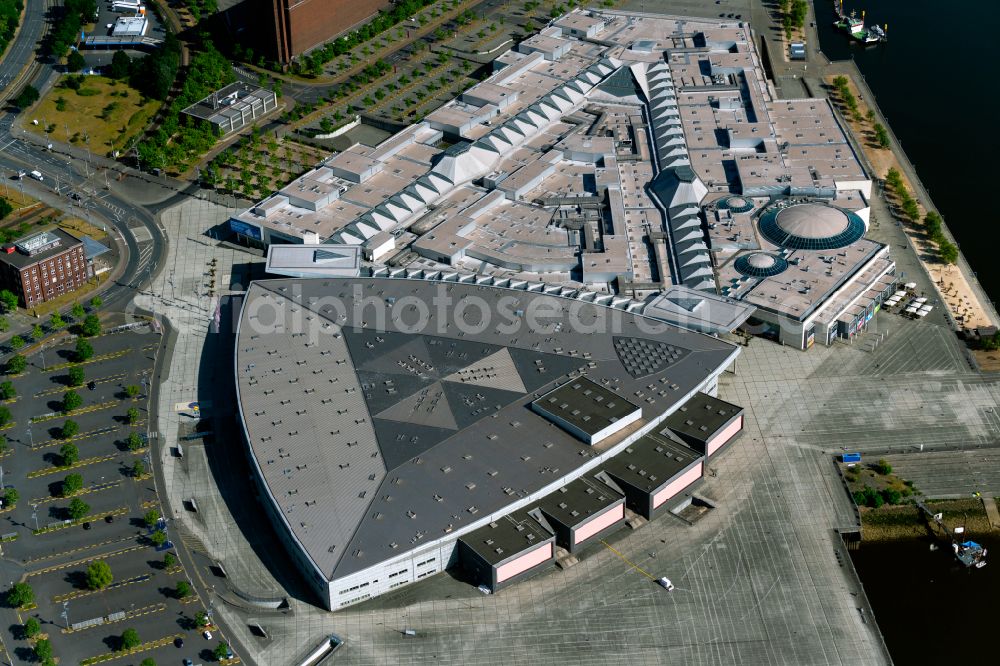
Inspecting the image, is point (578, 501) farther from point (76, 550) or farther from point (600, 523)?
point (76, 550)

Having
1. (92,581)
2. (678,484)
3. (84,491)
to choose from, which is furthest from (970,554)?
(84,491)

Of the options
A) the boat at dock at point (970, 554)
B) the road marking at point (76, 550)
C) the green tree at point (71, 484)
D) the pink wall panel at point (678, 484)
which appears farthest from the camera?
the green tree at point (71, 484)

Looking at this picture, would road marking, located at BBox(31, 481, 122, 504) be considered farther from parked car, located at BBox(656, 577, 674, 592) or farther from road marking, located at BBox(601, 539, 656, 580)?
parked car, located at BBox(656, 577, 674, 592)

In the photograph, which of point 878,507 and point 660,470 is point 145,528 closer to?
point 660,470

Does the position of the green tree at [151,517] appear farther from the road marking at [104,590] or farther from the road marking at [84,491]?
the road marking at [104,590]

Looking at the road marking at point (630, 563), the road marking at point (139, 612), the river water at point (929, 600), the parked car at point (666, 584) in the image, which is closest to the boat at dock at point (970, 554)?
the river water at point (929, 600)

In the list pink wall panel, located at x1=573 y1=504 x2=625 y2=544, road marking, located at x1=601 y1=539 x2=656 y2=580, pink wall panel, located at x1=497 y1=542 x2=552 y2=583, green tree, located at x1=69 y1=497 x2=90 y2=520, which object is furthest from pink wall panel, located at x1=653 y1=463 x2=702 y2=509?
green tree, located at x1=69 y1=497 x2=90 y2=520
